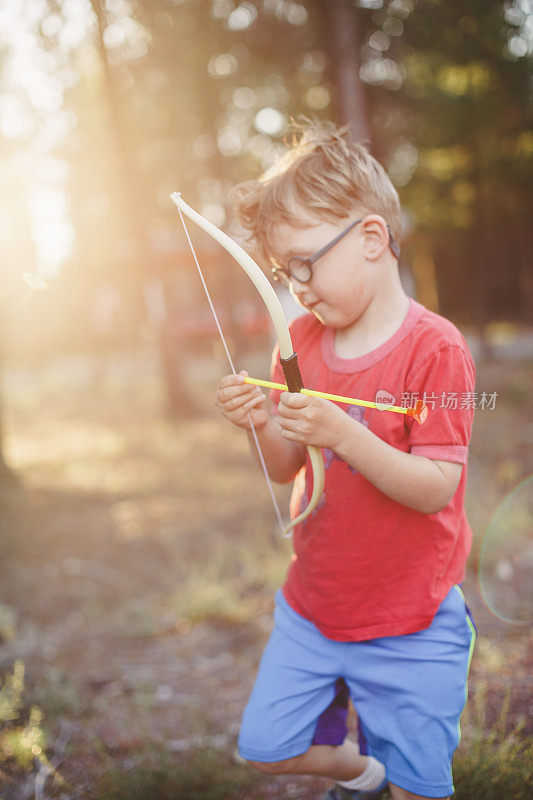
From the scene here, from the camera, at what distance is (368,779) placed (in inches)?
74.0

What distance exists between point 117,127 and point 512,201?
884cm

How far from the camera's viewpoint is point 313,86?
6.37 meters

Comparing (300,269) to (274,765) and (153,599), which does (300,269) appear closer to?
(274,765)

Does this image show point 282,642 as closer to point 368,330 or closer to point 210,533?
point 368,330

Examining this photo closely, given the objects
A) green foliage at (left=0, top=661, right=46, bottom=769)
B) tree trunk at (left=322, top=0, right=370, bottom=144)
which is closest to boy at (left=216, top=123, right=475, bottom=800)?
green foliage at (left=0, top=661, right=46, bottom=769)

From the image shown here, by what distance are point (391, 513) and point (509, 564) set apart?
7.00 ft

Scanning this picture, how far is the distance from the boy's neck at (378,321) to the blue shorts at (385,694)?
687 mm

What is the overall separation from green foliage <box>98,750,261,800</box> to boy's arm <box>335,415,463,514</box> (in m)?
1.25

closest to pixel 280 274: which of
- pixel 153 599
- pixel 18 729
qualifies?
pixel 18 729

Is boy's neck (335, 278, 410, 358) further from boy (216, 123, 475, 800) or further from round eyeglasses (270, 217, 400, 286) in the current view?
round eyeglasses (270, 217, 400, 286)

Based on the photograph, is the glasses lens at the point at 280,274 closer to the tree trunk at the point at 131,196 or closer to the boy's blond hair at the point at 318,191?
the boy's blond hair at the point at 318,191

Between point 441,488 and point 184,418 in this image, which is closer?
point 441,488

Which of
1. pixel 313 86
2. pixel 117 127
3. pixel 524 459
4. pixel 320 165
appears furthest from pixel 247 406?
pixel 117 127

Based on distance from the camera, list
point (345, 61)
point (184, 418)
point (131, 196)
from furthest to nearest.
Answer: point (184, 418) → point (131, 196) → point (345, 61)
